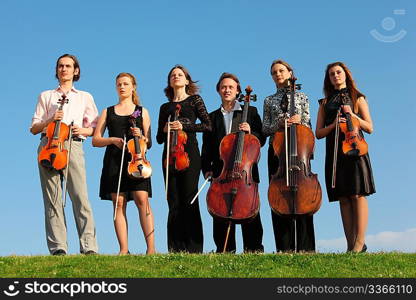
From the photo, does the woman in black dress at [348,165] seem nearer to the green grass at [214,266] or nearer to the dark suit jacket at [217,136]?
the green grass at [214,266]

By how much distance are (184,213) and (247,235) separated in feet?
3.30

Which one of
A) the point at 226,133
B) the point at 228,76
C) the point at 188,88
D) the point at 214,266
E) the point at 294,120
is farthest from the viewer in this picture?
the point at 188,88

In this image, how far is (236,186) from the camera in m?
9.98

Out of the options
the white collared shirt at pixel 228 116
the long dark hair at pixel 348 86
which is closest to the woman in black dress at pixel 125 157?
the white collared shirt at pixel 228 116

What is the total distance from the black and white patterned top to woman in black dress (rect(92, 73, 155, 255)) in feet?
5.99

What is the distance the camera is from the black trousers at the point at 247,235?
34.9ft

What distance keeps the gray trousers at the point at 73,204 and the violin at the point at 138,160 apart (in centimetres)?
90

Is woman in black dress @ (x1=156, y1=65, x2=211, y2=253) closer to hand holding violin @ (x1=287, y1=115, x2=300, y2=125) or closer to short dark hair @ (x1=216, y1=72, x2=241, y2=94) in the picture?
short dark hair @ (x1=216, y1=72, x2=241, y2=94)

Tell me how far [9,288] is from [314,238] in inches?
177

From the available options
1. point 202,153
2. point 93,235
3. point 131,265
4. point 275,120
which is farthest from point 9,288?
point 275,120

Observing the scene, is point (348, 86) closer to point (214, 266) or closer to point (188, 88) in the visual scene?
point (188, 88)

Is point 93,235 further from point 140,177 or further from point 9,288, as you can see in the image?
point 9,288

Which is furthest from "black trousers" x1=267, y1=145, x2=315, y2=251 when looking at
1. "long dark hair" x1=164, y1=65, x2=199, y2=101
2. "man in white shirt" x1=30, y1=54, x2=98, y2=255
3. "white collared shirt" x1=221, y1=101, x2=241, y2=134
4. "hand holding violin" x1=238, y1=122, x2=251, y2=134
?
"man in white shirt" x1=30, y1=54, x2=98, y2=255

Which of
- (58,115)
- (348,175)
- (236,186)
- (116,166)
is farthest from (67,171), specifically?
(348,175)
